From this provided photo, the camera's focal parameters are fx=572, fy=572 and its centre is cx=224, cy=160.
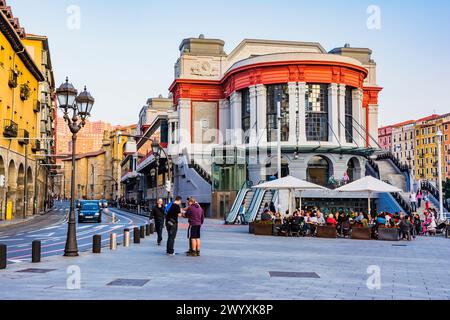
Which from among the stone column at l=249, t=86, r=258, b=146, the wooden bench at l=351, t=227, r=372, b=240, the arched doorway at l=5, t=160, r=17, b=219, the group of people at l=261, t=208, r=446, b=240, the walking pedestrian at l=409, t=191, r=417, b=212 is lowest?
the wooden bench at l=351, t=227, r=372, b=240

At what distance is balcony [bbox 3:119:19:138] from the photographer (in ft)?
134

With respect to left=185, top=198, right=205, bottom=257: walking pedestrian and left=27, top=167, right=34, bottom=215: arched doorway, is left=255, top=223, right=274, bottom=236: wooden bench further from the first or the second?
left=27, top=167, right=34, bottom=215: arched doorway

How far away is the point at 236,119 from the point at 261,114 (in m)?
4.05

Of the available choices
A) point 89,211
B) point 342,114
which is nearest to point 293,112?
point 342,114

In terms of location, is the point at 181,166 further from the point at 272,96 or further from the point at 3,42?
the point at 3,42

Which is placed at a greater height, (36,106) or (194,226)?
(36,106)

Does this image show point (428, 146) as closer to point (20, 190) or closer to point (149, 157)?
point (149, 157)

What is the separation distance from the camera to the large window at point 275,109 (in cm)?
5097

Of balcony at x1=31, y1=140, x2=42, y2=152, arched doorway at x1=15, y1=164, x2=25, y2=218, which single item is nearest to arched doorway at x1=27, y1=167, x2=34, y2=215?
balcony at x1=31, y1=140, x2=42, y2=152

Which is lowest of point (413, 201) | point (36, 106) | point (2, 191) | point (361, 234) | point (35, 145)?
point (361, 234)

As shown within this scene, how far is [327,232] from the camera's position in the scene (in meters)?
26.8

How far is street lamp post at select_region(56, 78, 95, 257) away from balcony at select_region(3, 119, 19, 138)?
2548cm

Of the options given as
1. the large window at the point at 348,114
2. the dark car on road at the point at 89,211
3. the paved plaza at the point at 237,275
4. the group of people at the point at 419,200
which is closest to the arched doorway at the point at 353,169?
the large window at the point at 348,114

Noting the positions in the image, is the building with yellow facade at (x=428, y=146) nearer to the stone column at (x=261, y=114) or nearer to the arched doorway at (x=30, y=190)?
the stone column at (x=261, y=114)
